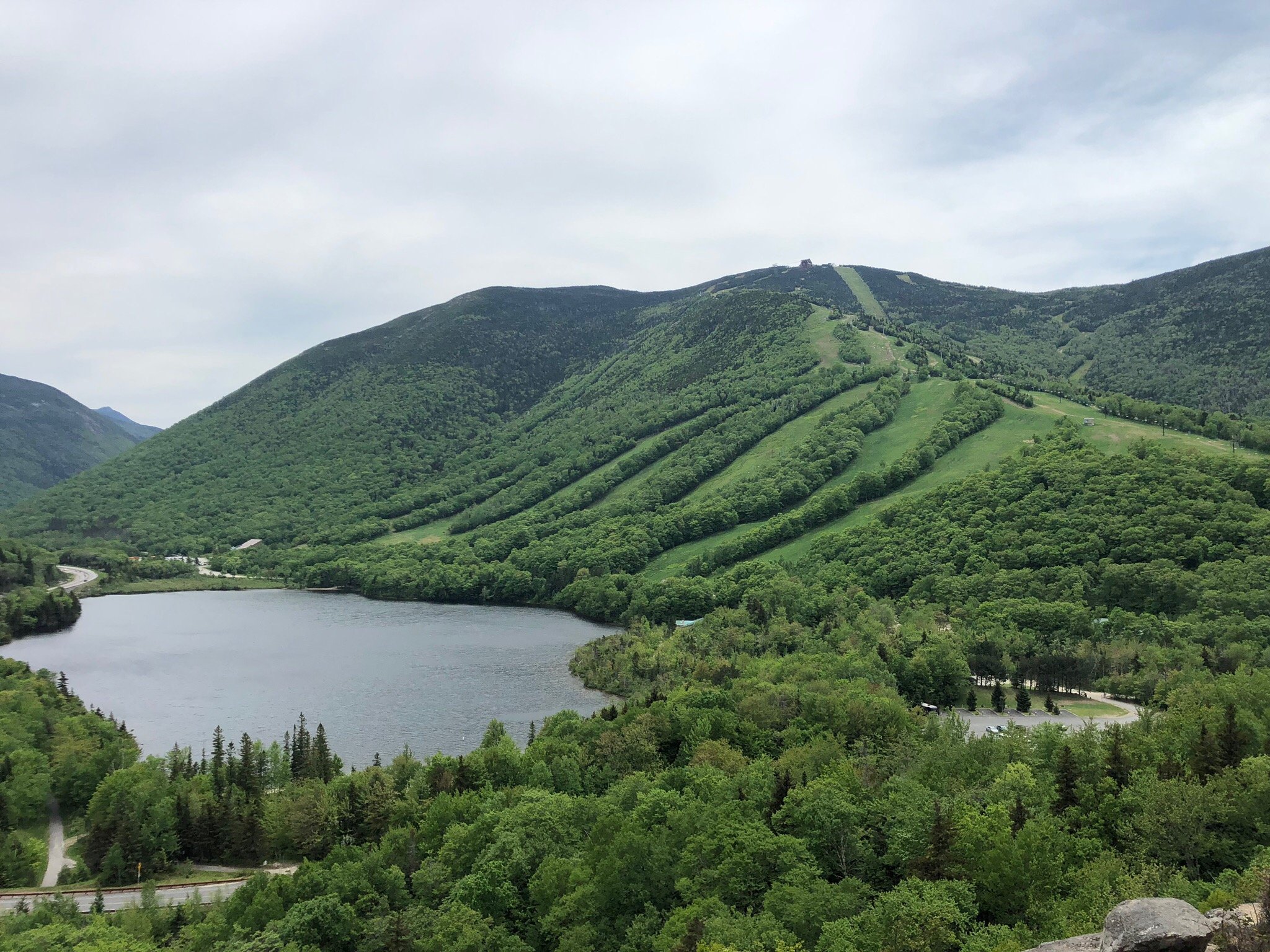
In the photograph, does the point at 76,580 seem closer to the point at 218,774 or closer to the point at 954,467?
the point at 218,774

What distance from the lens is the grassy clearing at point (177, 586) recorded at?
18188 centimetres

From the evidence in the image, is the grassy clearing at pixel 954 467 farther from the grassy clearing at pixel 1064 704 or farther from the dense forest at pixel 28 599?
the dense forest at pixel 28 599

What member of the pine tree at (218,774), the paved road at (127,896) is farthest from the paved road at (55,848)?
the pine tree at (218,774)

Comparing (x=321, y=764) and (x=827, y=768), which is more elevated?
(x=827, y=768)

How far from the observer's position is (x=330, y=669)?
11225 centimetres

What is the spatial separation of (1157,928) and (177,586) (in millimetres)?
206316

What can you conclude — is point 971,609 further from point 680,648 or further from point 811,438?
point 811,438

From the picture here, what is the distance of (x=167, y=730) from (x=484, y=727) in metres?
34.7

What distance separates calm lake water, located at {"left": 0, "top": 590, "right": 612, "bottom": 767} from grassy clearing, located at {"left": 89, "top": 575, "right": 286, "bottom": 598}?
1489cm

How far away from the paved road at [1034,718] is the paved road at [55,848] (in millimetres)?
66879

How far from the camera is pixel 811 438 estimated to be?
7067 inches

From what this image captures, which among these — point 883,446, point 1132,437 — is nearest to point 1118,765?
point 1132,437

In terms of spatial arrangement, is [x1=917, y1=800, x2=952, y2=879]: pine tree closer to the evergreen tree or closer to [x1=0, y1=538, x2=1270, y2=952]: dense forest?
[x1=0, y1=538, x2=1270, y2=952]: dense forest

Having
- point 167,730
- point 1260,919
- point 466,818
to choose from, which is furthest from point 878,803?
point 167,730
